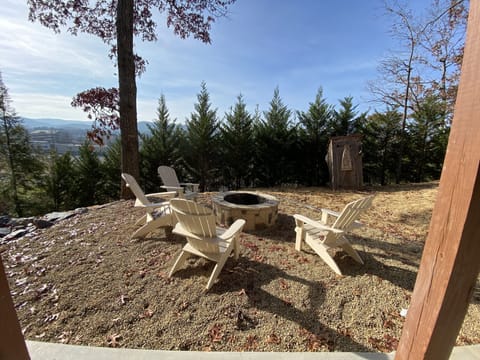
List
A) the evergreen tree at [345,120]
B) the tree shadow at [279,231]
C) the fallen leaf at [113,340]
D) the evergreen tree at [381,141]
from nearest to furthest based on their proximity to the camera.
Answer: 1. the fallen leaf at [113,340]
2. the tree shadow at [279,231]
3. the evergreen tree at [345,120]
4. the evergreen tree at [381,141]

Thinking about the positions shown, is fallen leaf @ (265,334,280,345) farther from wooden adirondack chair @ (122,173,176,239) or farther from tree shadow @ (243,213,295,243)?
wooden adirondack chair @ (122,173,176,239)

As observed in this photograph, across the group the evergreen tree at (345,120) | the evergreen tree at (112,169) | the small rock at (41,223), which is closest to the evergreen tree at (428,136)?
the evergreen tree at (345,120)

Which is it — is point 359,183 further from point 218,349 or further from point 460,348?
point 218,349

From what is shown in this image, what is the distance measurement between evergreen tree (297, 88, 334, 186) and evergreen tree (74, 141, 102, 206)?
22.0ft

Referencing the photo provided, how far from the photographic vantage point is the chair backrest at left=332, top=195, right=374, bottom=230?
235 centimetres

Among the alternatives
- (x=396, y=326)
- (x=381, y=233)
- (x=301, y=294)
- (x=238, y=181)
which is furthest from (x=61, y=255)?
(x=238, y=181)

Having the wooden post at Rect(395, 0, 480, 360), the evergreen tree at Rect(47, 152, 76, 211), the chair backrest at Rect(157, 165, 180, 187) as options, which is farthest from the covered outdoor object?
the evergreen tree at Rect(47, 152, 76, 211)

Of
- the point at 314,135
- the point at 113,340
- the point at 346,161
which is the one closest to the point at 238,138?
the point at 314,135

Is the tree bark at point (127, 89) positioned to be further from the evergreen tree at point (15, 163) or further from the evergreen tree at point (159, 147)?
the evergreen tree at point (15, 163)

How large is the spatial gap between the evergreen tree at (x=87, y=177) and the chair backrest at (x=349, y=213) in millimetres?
7139

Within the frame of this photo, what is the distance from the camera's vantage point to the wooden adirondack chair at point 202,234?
2.07 meters

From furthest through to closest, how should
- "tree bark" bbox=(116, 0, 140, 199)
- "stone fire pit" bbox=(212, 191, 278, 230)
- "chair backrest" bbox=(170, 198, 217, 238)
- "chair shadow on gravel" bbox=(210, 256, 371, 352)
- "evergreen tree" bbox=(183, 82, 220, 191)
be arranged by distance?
"evergreen tree" bbox=(183, 82, 220, 191) < "tree bark" bbox=(116, 0, 140, 199) < "stone fire pit" bbox=(212, 191, 278, 230) < "chair backrest" bbox=(170, 198, 217, 238) < "chair shadow on gravel" bbox=(210, 256, 371, 352)

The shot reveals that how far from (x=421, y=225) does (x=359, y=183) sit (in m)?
2.83

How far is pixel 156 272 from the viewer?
2318mm
